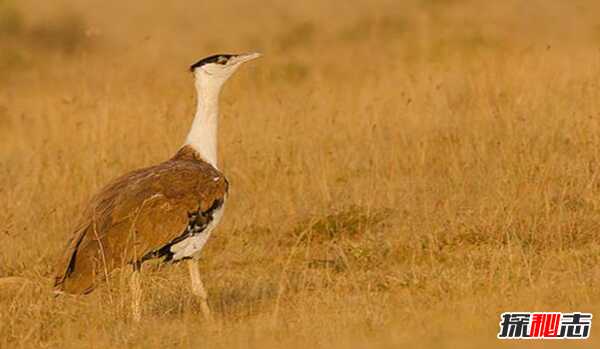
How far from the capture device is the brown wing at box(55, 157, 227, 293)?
20.8ft

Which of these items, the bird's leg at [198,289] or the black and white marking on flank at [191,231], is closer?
the black and white marking on flank at [191,231]

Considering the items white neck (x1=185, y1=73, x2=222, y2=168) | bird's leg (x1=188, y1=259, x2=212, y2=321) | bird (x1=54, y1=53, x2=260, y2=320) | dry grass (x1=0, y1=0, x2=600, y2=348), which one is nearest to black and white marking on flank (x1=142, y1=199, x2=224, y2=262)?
bird (x1=54, y1=53, x2=260, y2=320)

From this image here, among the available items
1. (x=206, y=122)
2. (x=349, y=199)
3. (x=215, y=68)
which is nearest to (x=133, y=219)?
(x=206, y=122)

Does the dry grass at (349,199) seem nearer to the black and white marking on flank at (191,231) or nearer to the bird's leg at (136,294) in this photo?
the bird's leg at (136,294)

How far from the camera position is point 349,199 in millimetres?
9156

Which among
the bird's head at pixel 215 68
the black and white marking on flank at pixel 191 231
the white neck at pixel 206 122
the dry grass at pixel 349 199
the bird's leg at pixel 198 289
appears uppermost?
the bird's head at pixel 215 68

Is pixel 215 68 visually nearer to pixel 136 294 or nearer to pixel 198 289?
pixel 198 289

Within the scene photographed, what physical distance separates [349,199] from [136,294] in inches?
118

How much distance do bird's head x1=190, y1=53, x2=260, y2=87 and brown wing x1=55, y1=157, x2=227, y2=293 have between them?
721mm

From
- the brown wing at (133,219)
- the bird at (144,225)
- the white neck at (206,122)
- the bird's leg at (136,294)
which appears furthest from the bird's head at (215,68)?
the bird's leg at (136,294)

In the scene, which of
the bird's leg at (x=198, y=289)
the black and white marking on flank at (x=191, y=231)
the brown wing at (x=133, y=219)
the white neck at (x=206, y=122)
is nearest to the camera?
the brown wing at (x=133, y=219)

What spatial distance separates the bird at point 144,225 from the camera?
635cm

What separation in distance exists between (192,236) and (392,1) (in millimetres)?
18665

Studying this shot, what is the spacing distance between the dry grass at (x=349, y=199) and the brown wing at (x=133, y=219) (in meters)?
0.17
